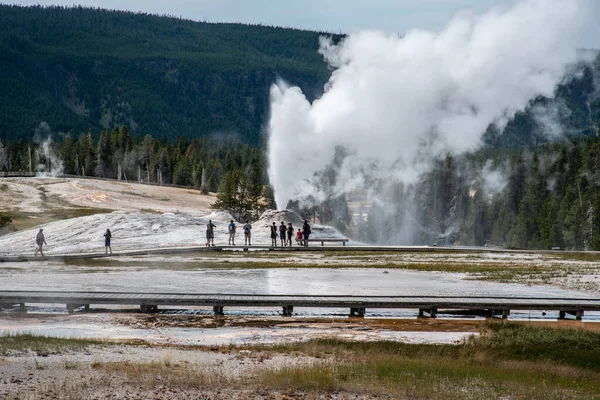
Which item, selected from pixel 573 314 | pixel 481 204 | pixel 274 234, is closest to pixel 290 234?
pixel 274 234

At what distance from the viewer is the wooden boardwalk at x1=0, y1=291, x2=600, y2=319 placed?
21328 millimetres

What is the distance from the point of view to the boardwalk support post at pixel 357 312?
852 inches

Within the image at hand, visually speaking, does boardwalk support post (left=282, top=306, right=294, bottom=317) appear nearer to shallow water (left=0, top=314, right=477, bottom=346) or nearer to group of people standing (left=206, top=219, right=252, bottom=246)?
shallow water (left=0, top=314, right=477, bottom=346)

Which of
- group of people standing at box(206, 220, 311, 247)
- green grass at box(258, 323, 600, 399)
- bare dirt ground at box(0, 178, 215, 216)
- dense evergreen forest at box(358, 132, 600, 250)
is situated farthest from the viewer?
bare dirt ground at box(0, 178, 215, 216)

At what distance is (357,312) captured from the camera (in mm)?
→ 21875

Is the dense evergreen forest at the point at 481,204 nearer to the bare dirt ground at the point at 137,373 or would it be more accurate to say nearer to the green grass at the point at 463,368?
the green grass at the point at 463,368

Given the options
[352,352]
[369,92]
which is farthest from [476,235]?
[352,352]

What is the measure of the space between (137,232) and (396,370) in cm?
4687

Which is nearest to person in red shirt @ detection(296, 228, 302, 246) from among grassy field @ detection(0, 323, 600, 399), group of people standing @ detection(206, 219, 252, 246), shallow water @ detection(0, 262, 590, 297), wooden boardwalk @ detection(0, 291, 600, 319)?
group of people standing @ detection(206, 219, 252, 246)

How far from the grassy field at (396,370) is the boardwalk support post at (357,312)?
15.0 ft

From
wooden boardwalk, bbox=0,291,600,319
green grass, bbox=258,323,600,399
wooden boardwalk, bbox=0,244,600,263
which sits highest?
wooden boardwalk, bbox=0,244,600,263

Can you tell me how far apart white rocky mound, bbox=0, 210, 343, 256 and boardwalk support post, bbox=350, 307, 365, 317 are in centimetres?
3181

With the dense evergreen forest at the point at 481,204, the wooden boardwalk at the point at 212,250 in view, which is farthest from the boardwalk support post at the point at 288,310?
the dense evergreen forest at the point at 481,204

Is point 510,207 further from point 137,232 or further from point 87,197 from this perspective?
point 137,232
